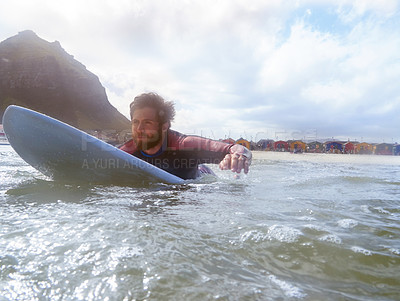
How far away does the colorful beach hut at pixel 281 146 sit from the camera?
41062mm

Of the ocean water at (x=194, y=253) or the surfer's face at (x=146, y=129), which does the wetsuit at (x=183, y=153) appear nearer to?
the surfer's face at (x=146, y=129)

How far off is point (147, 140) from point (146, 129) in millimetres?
164

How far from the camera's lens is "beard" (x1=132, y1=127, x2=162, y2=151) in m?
3.95

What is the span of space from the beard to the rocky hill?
264 feet

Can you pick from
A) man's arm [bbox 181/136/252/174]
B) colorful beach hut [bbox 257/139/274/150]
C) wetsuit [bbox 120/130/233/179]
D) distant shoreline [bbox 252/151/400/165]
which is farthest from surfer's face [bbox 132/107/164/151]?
colorful beach hut [bbox 257/139/274/150]

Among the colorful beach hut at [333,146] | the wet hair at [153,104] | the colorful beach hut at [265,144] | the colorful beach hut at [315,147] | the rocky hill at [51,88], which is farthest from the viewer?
the rocky hill at [51,88]

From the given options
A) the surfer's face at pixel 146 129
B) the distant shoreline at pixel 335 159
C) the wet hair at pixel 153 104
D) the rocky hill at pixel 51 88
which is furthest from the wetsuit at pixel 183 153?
the rocky hill at pixel 51 88

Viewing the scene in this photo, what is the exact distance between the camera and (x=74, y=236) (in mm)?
1329

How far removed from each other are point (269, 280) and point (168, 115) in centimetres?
351

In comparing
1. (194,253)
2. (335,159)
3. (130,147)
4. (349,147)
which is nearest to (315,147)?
(349,147)

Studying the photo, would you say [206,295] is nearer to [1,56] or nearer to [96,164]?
[96,164]

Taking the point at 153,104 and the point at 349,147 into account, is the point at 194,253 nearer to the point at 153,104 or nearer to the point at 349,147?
the point at 153,104

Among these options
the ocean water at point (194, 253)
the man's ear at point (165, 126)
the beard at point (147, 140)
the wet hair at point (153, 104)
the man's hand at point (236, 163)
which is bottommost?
the ocean water at point (194, 253)

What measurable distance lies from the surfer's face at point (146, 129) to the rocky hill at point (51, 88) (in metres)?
80.6
